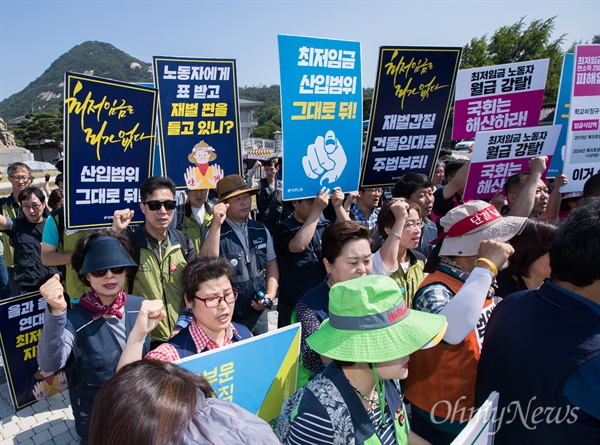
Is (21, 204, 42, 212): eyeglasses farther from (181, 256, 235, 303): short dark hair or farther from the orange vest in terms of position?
the orange vest

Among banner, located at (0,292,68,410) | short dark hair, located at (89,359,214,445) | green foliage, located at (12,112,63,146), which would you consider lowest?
banner, located at (0,292,68,410)

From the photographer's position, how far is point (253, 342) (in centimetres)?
195

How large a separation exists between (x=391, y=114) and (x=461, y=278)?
2144 millimetres

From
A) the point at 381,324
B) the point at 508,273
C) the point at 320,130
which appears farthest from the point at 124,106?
the point at 508,273

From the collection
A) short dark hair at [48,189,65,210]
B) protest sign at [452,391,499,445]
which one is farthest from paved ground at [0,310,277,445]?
protest sign at [452,391,499,445]

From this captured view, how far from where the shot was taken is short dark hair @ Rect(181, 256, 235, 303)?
88.7 inches

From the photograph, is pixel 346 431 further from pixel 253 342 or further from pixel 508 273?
pixel 508 273

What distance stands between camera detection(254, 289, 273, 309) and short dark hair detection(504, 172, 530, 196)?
2.74m

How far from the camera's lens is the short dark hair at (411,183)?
3.98m

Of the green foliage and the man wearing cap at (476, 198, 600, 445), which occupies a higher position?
the green foliage

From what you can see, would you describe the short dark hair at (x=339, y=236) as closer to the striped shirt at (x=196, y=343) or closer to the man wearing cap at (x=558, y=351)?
the striped shirt at (x=196, y=343)

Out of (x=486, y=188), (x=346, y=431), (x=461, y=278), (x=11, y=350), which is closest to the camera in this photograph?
(x=346, y=431)

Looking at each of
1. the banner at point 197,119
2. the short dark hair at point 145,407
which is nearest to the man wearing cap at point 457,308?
the short dark hair at point 145,407

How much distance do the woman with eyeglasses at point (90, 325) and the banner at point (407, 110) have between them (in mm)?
2365
